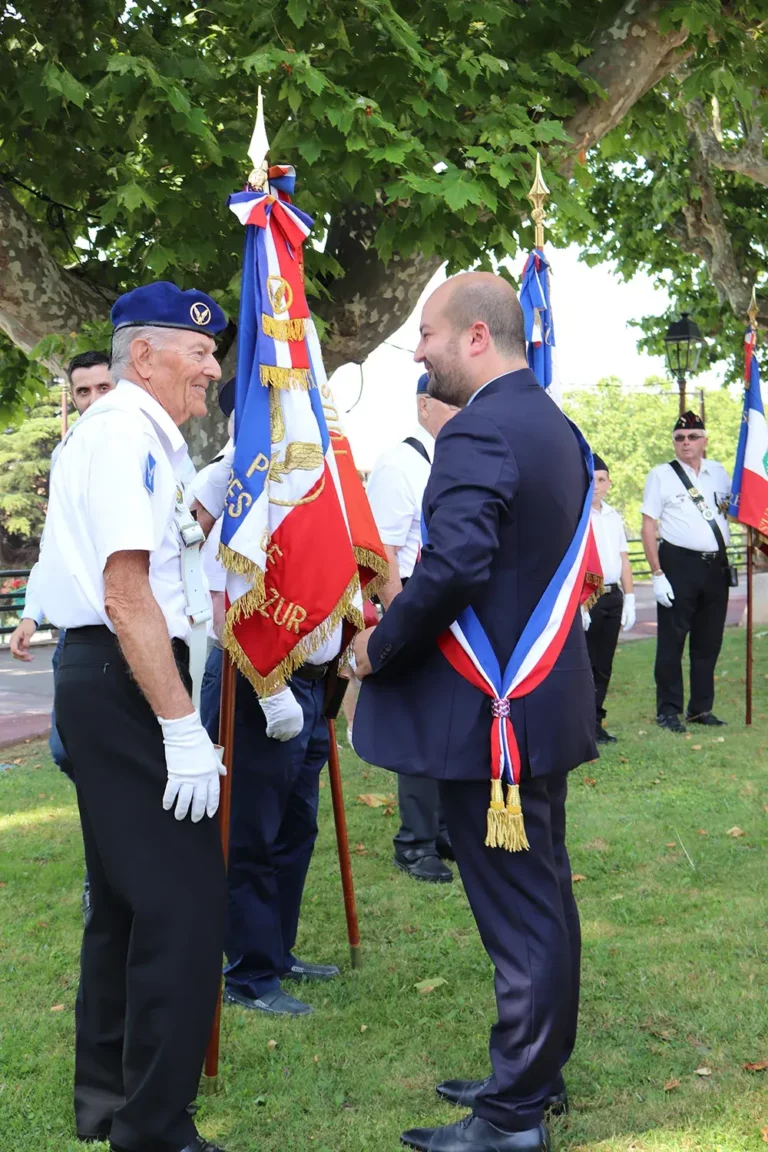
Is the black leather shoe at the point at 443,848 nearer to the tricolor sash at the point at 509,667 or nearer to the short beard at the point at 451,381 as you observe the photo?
the tricolor sash at the point at 509,667

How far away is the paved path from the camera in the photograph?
1109 centimetres

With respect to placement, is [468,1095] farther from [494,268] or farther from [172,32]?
[172,32]

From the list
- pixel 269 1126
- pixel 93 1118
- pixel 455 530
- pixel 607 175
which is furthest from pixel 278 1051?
pixel 607 175

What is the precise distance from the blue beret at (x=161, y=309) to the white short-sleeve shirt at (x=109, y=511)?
8.4 inches

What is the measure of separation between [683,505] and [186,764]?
785cm

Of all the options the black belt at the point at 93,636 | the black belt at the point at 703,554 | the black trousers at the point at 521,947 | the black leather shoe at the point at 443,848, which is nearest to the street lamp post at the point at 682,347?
the black belt at the point at 703,554

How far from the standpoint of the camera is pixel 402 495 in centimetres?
573

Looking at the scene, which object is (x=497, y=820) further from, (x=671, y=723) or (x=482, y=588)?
(x=671, y=723)

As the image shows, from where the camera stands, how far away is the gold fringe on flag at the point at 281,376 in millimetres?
3795

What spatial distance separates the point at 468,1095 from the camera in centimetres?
359

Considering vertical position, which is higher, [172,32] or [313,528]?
[172,32]

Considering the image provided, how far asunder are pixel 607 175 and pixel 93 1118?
1706cm

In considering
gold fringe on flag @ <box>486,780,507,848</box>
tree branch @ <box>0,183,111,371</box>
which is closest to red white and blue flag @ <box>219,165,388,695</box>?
gold fringe on flag @ <box>486,780,507,848</box>

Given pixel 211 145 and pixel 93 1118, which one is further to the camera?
pixel 211 145
